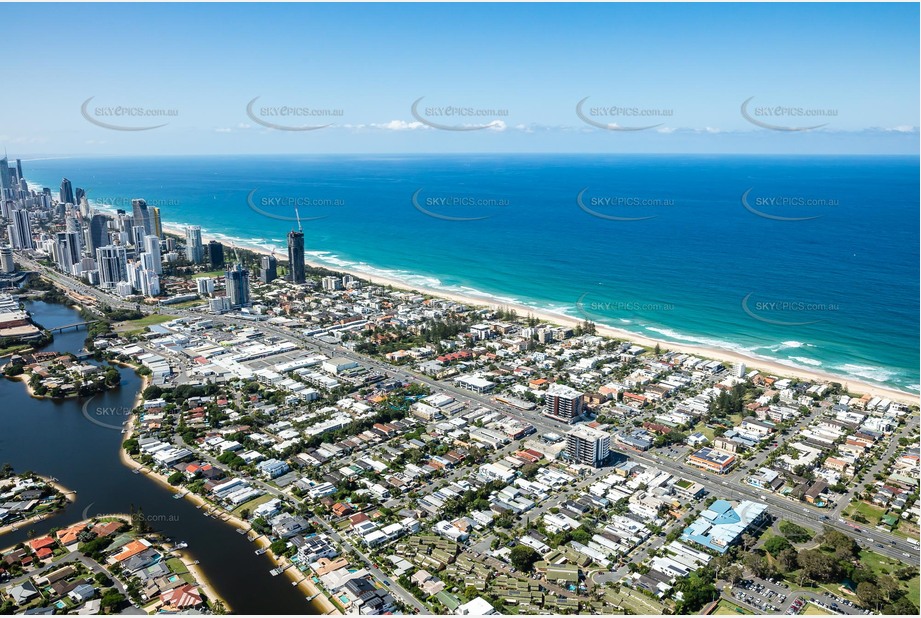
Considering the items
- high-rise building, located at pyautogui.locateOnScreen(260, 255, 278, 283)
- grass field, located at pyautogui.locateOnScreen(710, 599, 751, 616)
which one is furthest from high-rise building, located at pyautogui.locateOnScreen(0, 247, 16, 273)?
grass field, located at pyautogui.locateOnScreen(710, 599, 751, 616)

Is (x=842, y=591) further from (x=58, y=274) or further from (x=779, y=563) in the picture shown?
(x=58, y=274)

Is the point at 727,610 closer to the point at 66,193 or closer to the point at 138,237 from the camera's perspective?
the point at 138,237

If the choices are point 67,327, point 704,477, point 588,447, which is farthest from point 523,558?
point 67,327

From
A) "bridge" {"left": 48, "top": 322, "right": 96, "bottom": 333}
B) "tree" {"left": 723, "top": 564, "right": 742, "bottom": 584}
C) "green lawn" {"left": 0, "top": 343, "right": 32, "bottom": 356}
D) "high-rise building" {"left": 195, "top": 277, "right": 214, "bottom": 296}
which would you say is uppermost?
"high-rise building" {"left": 195, "top": 277, "right": 214, "bottom": 296}

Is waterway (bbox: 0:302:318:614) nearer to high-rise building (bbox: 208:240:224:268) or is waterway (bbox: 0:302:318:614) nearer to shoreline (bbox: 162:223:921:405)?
shoreline (bbox: 162:223:921:405)

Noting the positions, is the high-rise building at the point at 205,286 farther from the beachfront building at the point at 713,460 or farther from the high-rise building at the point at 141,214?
the beachfront building at the point at 713,460

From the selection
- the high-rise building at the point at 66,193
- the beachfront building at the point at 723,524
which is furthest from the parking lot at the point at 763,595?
the high-rise building at the point at 66,193
